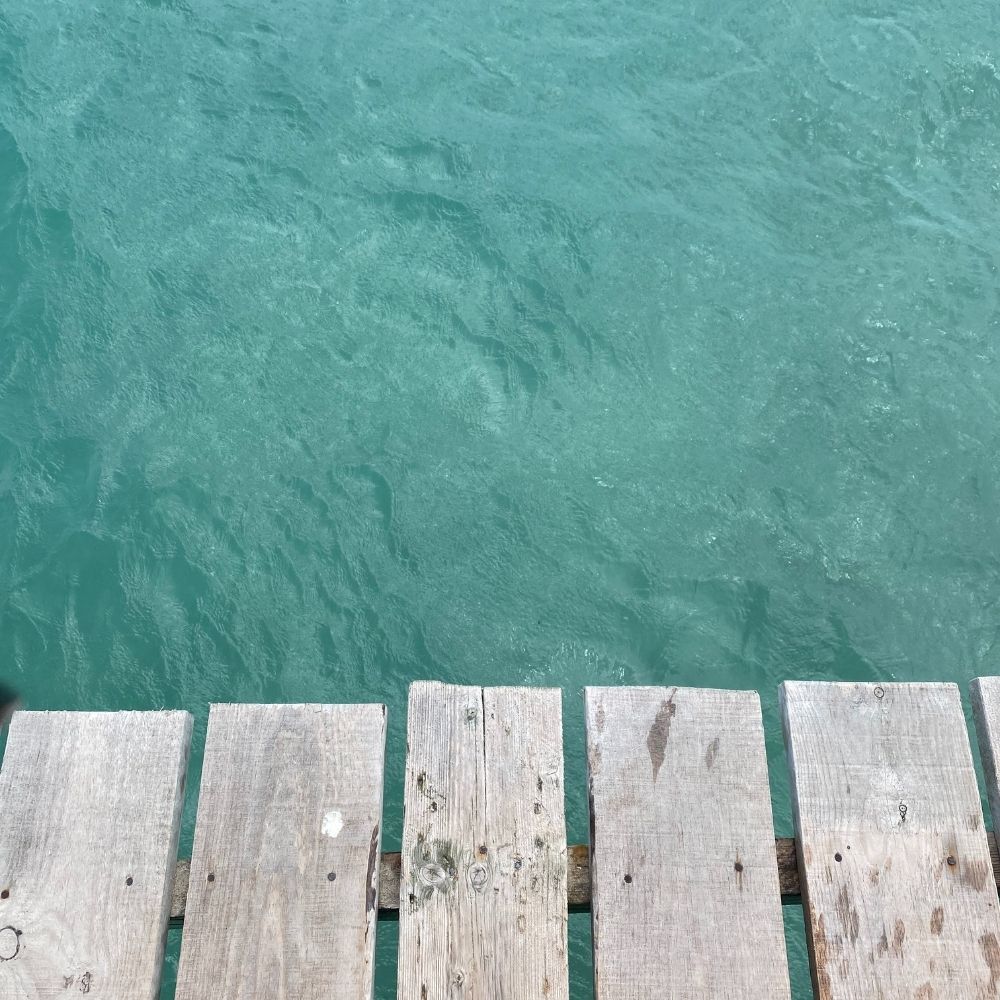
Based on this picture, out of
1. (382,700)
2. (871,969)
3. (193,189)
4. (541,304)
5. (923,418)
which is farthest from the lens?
(193,189)

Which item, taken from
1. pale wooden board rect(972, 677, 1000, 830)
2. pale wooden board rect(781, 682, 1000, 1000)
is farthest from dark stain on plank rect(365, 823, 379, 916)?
pale wooden board rect(972, 677, 1000, 830)

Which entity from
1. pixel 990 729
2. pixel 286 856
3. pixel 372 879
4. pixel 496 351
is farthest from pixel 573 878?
pixel 496 351

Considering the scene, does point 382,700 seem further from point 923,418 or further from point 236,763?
point 923,418

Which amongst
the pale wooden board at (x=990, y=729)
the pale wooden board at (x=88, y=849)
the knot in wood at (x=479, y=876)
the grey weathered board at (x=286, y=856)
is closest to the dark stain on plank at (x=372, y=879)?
the grey weathered board at (x=286, y=856)

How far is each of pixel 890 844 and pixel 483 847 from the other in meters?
0.80

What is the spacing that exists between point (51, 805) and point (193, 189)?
282 centimetres

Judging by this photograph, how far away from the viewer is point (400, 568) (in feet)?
11.0

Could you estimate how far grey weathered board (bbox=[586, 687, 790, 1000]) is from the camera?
198 cm

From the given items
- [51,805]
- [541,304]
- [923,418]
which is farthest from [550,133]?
[51,805]

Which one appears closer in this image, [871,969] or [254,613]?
[871,969]

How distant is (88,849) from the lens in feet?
6.72

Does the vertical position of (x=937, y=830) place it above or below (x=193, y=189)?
below

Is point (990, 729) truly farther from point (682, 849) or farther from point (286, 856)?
point (286, 856)

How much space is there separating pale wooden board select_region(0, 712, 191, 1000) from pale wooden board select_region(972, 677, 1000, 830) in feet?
5.49
